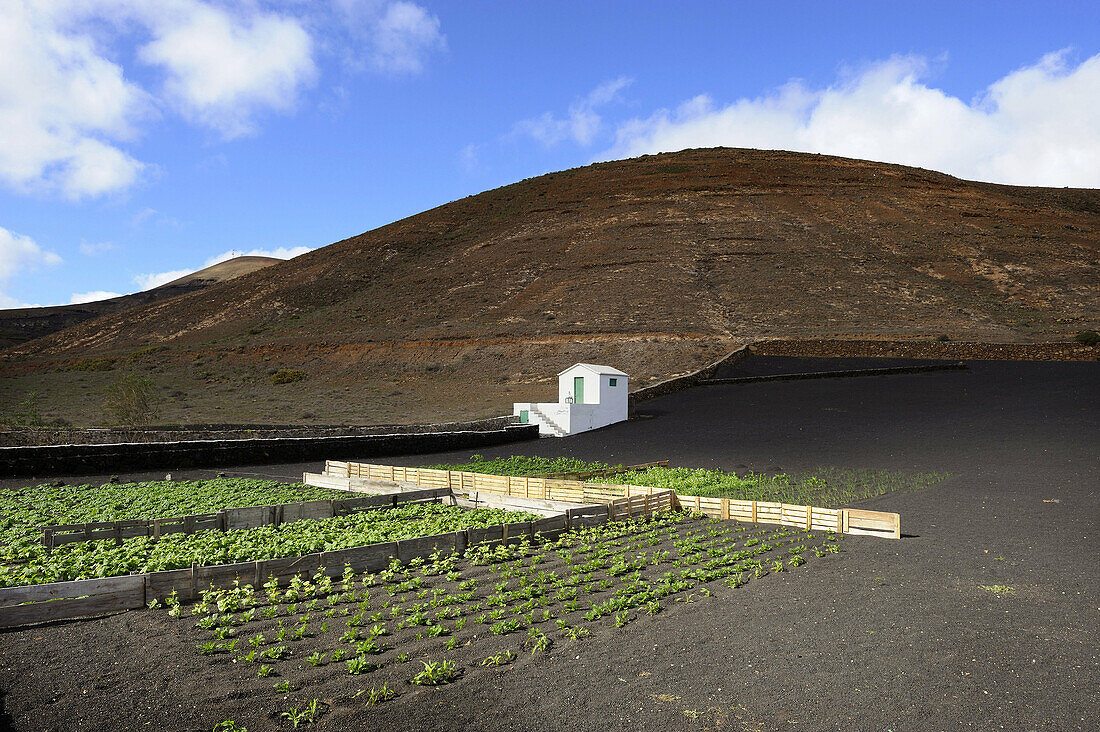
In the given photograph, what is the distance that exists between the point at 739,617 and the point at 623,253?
79.1 metres

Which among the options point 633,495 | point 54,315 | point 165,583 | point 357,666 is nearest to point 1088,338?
point 633,495

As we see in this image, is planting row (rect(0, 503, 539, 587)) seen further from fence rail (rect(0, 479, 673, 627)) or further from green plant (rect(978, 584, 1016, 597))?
green plant (rect(978, 584, 1016, 597))

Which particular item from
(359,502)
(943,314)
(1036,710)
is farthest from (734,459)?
(943,314)

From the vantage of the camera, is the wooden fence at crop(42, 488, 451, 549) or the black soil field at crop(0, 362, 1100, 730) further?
the wooden fence at crop(42, 488, 451, 549)

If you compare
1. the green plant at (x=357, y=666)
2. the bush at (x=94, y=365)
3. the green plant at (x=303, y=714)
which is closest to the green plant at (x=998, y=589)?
the green plant at (x=357, y=666)

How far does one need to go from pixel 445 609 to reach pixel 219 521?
896cm

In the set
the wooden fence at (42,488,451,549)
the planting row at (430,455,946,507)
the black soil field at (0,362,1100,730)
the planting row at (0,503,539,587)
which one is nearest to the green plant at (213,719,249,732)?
the black soil field at (0,362,1100,730)

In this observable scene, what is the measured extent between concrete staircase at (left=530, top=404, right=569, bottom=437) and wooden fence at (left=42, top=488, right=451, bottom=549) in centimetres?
1846

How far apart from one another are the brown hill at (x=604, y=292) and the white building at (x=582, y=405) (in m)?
7.95

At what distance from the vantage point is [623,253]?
87188mm

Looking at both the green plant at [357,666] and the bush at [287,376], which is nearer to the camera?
the green plant at [357,666]

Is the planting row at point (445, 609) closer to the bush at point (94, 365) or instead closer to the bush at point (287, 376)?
the bush at point (287, 376)

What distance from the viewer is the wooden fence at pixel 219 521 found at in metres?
15.4

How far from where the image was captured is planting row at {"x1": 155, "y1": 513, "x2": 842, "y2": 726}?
330 inches
